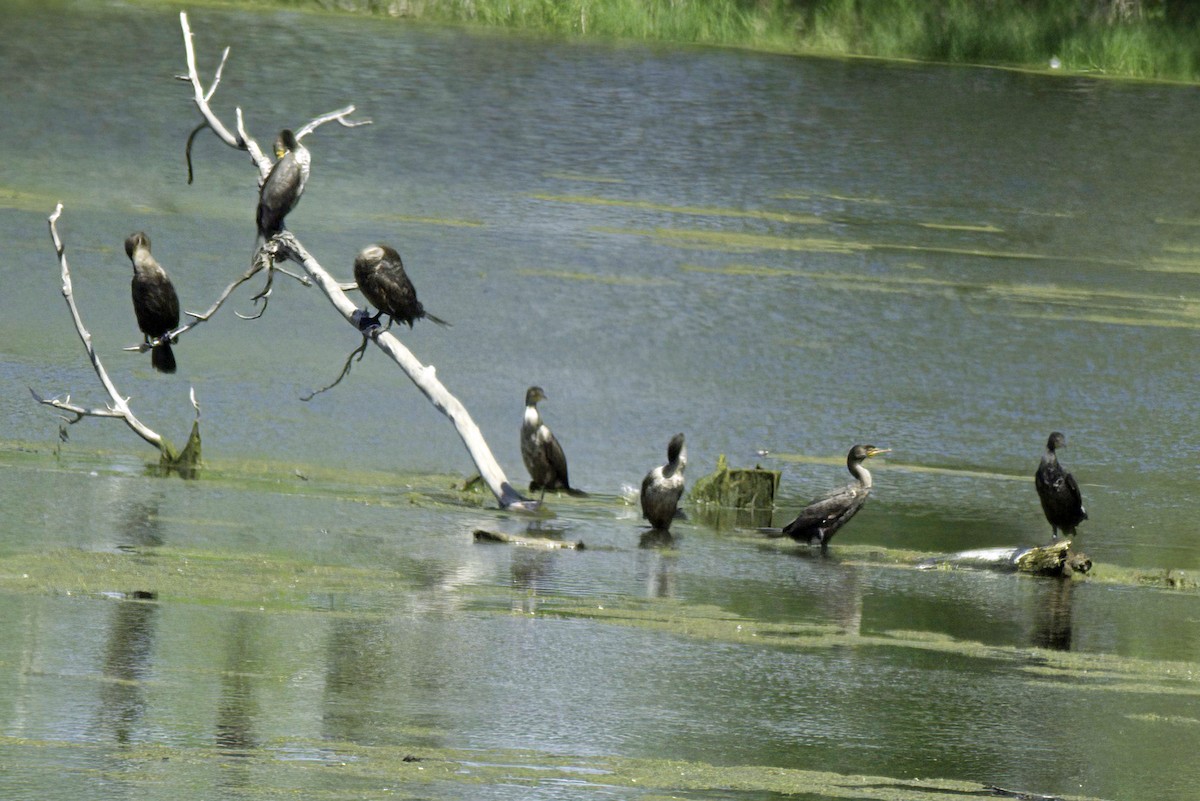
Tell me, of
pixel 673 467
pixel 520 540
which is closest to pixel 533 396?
pixel 673 467

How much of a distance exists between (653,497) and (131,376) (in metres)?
3.50

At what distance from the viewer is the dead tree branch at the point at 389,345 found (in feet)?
29.0

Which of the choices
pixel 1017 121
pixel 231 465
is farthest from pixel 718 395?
pixel 1017 121

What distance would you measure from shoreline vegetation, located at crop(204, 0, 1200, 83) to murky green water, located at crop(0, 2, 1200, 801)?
2.47 metres

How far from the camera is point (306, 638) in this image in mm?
5887

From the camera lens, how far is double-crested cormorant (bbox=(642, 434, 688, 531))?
877 cm

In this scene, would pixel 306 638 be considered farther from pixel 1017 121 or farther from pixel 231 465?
pixel 1017 121

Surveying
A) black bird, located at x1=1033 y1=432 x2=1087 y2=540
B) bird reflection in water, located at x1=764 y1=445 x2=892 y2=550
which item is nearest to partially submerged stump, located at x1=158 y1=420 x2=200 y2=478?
bird reflection in water, located at x1=764 y1=445 x2=892 y2=550

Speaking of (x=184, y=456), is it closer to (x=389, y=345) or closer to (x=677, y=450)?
(x=389, y=345)

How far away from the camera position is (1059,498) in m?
9.20

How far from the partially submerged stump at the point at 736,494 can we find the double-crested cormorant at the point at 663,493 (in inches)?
18.0

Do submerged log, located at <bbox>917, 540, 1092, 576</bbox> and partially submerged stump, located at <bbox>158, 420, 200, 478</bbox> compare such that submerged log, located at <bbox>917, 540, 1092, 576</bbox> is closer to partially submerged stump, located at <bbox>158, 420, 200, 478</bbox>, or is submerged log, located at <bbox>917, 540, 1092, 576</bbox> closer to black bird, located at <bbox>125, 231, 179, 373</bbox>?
partially submerged stump, located at <bbox>158, 420, 200, 478</bbox>

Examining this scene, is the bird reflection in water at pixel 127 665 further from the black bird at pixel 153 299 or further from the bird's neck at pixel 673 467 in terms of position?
the black bird at pixel 153 299

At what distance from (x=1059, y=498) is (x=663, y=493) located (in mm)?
1933
